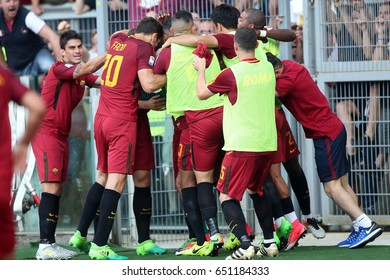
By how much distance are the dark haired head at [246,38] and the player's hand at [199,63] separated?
0.38m

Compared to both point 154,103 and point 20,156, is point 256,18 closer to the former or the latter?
point 154,103

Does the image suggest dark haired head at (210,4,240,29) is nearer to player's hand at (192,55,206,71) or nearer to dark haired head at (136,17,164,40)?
dark haired head at (136,17,164,40)

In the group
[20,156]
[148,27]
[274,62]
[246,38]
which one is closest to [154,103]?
[148,27]

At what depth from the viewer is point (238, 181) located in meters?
9.60

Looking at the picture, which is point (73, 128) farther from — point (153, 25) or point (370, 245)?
point (370, 245)

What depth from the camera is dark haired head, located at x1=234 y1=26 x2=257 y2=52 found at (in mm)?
9484

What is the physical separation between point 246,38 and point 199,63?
1.72 feet

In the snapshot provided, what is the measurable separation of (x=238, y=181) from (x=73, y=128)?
136 inches

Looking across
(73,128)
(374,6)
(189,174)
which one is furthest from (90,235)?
(374,6)

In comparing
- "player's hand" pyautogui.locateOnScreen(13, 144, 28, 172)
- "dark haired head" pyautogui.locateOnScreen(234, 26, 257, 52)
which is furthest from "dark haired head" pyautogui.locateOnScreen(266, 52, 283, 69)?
"player's hand" pyautogui.locateOnScreen(13, 144, 28, 172)

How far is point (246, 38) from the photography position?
9508 millimetres

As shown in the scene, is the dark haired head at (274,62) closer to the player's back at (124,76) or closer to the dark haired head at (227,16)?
the dark haired head at (227,16)
